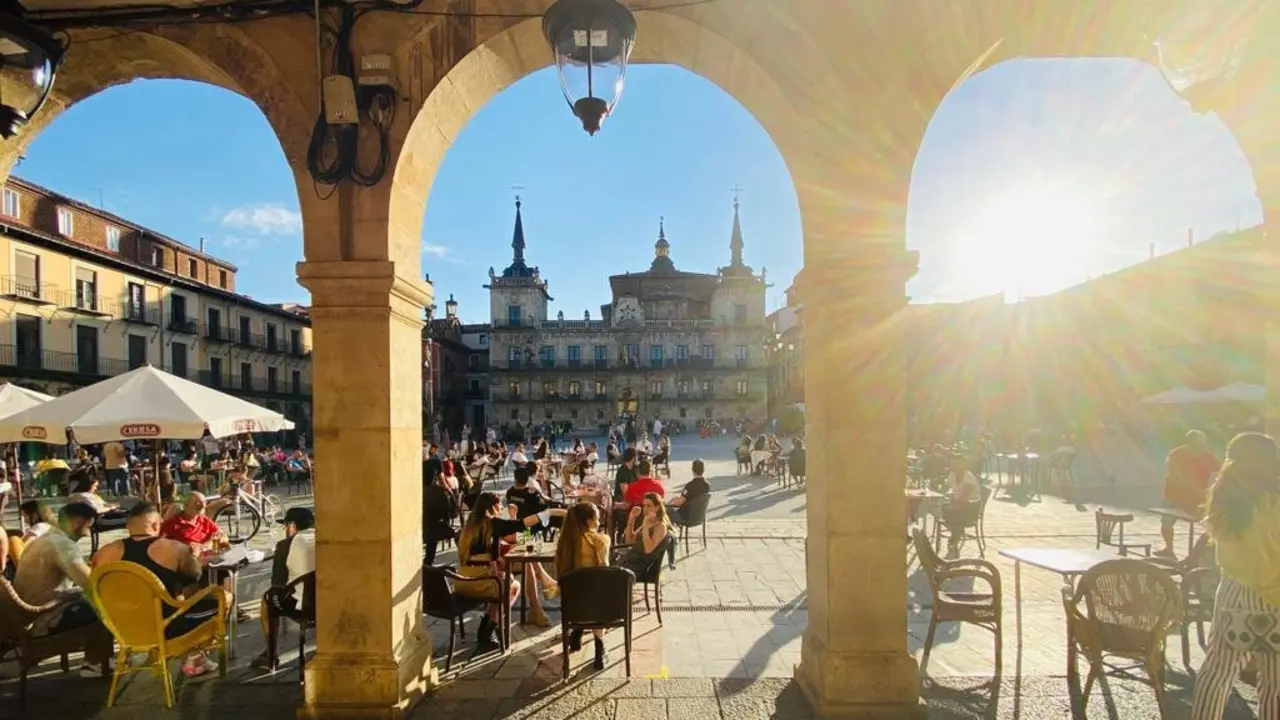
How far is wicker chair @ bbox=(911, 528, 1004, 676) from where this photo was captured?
4.25 metres

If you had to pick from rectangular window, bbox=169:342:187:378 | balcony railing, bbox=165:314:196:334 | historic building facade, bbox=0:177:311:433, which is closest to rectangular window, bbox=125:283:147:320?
historic building facade, bbox=0:177:311:433

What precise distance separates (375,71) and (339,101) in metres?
0.26

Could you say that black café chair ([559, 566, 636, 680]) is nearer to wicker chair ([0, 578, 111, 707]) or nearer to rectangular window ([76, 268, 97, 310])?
wicker chair ([0, 578, 111, 707])

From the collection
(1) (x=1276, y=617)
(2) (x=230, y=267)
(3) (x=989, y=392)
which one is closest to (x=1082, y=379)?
(3) (x=989, y=392)

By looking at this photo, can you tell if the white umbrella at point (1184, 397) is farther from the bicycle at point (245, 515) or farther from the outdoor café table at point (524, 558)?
the bicycle at point (245, 515)

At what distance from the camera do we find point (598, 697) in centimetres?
393

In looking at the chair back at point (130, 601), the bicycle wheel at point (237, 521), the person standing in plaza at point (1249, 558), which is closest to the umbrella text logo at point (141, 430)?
the chair back at point (130, 601)

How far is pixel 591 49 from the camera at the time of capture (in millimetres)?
2768

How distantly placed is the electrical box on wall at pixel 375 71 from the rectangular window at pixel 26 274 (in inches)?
1064

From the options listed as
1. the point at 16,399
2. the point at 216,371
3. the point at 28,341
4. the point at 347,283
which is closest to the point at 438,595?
the point at 347,283

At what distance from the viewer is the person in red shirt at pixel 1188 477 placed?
6.00m

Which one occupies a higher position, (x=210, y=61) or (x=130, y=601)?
(x=210, y=61)

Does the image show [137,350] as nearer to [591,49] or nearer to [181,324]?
[181,324]

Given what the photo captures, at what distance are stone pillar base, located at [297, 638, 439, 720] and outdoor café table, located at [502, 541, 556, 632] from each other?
1.36 meters
